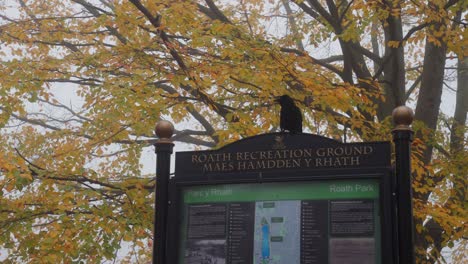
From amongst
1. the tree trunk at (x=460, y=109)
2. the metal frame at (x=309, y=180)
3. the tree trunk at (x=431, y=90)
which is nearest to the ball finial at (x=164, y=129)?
the metal frame at (x=309, y=180)

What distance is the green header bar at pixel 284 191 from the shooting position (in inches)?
157

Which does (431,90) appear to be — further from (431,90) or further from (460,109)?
(460,109)

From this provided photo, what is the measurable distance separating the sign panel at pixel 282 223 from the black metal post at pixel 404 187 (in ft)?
0.45

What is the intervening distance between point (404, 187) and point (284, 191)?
760mm

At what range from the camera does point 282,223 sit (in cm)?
404

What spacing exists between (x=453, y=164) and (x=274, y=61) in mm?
3163

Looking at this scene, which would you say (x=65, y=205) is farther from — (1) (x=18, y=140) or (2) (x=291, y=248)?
(1) (x=18, y=140)

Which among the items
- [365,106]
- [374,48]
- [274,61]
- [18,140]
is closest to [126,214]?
[274,61]

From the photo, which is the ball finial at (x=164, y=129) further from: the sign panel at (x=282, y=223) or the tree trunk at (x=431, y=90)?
the tree trunk at (x=431, y=90)

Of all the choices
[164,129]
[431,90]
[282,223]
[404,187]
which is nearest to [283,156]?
[282,223]

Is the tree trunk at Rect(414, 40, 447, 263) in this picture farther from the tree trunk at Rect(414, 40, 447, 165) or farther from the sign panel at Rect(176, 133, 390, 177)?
the sign panel at Rect(176, 133, 390, 177)

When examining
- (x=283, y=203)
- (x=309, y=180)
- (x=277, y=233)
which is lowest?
(x=277, y=233)

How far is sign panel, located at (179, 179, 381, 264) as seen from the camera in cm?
389

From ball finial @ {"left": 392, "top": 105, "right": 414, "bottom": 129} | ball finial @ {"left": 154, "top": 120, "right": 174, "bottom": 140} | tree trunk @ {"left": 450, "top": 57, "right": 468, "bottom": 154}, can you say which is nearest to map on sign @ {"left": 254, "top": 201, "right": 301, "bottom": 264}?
ball finial @ {"left": 392, "top": 105, "right": 414, "bottom": 129}
